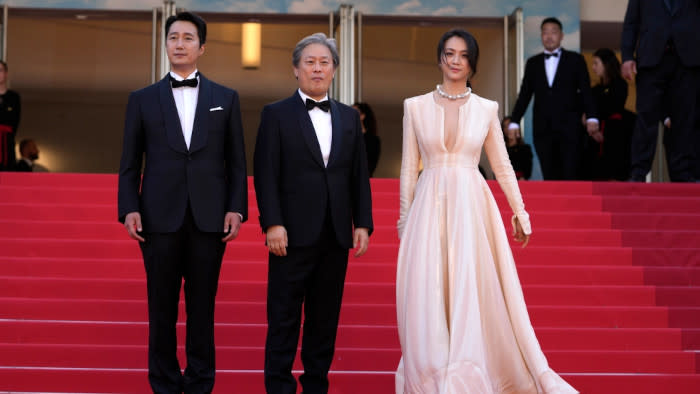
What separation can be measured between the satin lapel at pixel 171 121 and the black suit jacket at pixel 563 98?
18.2ft

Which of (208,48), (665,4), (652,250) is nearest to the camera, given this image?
(652,250)

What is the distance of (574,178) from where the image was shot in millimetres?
9641

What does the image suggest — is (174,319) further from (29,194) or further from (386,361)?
(29,194)

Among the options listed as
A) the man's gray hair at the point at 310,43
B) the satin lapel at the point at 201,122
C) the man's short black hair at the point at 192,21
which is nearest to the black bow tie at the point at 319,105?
the man's gray hair at the point at 310,43

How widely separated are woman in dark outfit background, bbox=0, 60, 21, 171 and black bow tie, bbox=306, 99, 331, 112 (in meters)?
6.30

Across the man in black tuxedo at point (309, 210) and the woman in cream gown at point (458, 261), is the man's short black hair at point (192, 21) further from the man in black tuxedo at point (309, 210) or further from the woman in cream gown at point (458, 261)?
the woman in cream gown at point (458, 261)

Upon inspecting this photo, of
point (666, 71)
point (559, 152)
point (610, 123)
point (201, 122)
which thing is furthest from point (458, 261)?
point (610, 123)

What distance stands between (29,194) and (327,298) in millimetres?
4484

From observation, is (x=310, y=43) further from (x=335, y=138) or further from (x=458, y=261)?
(x=458, y=261)

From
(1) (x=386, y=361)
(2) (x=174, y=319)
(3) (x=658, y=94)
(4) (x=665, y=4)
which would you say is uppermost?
(4) (x=665, y=4)

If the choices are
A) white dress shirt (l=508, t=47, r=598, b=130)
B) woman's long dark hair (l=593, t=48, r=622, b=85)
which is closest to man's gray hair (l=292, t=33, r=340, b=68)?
white dress shirt (l=508, t=47, r=598, b=130)

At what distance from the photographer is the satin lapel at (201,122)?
473cm

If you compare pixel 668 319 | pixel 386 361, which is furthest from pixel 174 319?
pixel 668 319

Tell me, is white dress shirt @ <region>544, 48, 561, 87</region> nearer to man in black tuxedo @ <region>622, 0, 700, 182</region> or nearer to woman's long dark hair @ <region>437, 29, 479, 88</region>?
man in black tuxedo @ <region>622, 0, 700, 182</region>
